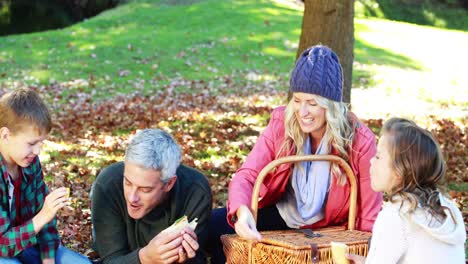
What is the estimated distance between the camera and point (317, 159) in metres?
3.84

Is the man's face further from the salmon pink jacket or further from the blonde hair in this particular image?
the blonde hair

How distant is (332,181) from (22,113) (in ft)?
5.52

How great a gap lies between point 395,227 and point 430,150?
35 centimetres

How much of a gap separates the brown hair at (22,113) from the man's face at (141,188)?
46cm

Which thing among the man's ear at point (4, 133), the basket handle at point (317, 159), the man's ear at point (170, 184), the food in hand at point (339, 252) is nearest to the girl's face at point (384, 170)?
the food in hand at point (339, 252)

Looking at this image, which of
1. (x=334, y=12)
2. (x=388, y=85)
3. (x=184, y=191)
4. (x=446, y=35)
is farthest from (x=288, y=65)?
(x=184, y=191)

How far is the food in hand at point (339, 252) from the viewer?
3348 millimetres

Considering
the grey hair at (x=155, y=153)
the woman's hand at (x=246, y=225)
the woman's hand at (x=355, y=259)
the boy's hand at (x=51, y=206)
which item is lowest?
the woman's hand at (x=355, y=259)

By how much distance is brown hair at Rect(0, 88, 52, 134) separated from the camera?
3508 millimetres

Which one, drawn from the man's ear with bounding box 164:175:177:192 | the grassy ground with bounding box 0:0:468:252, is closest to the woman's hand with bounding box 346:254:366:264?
the man's ear with bounding box 164:175:177:192

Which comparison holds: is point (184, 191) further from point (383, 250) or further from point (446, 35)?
point (446, 35)

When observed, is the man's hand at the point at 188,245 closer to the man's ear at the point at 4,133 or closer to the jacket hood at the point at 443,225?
the man's ear at the point at 4,133

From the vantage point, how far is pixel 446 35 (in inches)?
775

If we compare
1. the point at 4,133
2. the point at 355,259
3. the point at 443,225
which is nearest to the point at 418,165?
the point at 443,225
